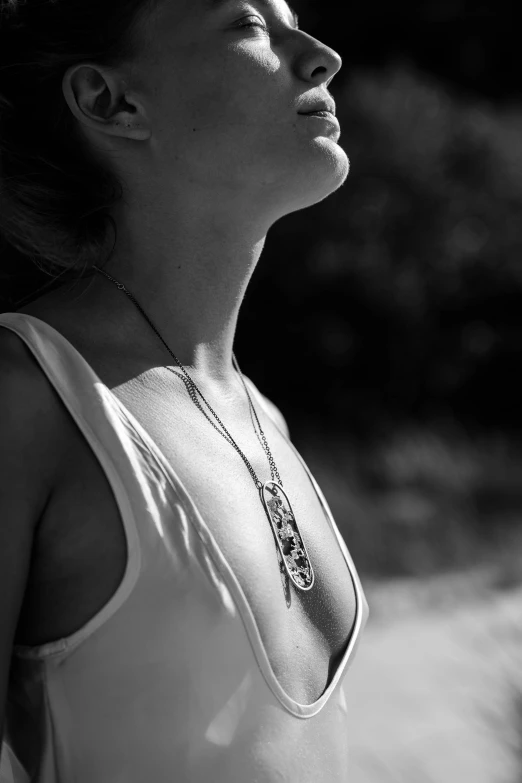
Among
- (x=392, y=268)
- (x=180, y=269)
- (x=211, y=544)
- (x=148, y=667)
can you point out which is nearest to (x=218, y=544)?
(x=211, y=544)

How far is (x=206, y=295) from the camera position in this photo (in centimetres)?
160

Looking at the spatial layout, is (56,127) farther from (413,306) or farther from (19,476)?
(413,306)

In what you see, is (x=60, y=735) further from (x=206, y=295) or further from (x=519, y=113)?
(x=519, y=113)

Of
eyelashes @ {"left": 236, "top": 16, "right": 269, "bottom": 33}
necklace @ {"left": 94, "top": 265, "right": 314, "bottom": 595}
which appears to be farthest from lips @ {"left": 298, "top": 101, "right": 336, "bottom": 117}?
necklace @ {"left": 94, "top": 265, "right": 314, "bottom": 595}

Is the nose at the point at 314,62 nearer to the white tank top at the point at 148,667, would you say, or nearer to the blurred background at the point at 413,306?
the white tank top at the point at 148,667

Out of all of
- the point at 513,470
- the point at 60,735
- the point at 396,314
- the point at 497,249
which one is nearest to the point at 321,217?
the point at 396,314

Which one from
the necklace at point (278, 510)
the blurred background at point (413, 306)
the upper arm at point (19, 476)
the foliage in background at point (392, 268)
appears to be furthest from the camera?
the foliage in background at point (392, 268)

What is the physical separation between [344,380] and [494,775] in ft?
15.1

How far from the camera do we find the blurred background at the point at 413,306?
20.7ft

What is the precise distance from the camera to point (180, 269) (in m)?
1.58

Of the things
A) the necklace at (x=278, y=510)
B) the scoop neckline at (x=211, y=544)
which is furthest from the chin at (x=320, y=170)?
the scoop neckline at (x=211, y=544)

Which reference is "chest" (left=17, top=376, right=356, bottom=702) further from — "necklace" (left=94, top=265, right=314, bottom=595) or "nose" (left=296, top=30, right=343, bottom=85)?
"nose" (left=296, top=30, right=343, bottom=85)

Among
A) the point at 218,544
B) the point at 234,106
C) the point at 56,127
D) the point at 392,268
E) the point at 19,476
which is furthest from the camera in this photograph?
the point at 392,268

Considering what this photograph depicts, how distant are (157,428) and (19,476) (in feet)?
0.82
